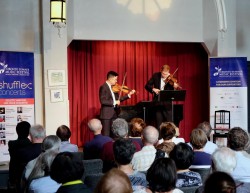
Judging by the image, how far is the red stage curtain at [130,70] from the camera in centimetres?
1015

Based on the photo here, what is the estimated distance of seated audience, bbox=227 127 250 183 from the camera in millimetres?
3857

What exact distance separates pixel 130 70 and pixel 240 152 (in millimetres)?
6713

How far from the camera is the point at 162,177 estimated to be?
2719mm

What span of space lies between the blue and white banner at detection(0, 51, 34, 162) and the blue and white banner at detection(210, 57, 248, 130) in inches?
148

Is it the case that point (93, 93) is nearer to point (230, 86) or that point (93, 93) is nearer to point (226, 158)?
point (230, 86)

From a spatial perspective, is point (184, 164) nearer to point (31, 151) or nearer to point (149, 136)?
point (149, 136)

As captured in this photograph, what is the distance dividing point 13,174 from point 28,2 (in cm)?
459

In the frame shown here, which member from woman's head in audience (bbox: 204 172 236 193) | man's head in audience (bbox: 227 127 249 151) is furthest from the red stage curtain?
woman's head in audience (bbox: 204 172 236 193)

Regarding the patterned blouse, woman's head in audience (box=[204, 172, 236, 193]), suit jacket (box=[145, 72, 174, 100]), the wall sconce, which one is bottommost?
the patterned blouse

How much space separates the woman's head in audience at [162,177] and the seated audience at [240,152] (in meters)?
1.30

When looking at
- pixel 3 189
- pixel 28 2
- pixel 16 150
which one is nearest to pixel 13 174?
pixel 16 150

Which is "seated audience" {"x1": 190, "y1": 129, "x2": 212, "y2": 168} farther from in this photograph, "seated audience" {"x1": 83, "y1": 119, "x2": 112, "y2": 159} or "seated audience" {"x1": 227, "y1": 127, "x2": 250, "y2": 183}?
"seated audience" {"x1": 83, "y1": 119, "x2": 112, "y2": 159}

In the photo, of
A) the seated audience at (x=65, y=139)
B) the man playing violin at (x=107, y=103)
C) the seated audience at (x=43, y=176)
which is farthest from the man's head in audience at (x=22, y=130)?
the man playing violin at (x=107, y=103)

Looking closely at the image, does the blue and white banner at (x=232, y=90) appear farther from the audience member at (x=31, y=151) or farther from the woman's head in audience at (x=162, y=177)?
the woman's head in audience at (x=162, y=177)
